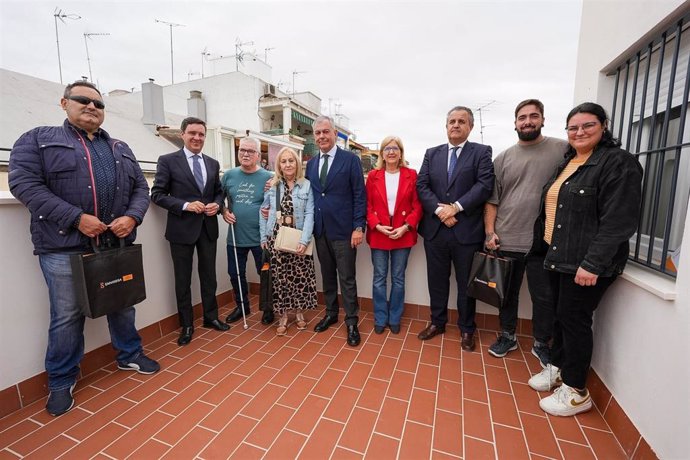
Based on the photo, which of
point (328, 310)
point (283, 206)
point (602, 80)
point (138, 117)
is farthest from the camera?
point (138, 117)

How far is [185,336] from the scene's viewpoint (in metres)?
2.64

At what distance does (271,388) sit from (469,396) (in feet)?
4.16

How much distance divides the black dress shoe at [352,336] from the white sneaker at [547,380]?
1.25 metres

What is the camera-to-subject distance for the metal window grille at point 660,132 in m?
1.60

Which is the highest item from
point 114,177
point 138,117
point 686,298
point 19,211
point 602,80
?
point 138,117

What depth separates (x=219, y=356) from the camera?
7.96ft

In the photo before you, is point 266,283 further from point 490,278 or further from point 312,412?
point 490,278

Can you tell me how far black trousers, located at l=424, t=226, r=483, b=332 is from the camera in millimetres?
2463

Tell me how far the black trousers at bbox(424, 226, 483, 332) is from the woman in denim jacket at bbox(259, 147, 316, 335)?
1.06m

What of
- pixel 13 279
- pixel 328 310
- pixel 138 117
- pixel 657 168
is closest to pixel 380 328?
pixel 328 310

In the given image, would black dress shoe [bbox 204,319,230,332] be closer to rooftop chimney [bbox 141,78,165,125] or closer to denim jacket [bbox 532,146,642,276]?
denim jacket [bbox 532,146,642,276]

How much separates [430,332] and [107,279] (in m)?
2.39

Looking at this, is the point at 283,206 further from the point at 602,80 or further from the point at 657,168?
the point at 602,80

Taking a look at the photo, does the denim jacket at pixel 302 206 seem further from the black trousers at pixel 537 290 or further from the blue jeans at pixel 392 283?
the black trousers at pixel 537 290
